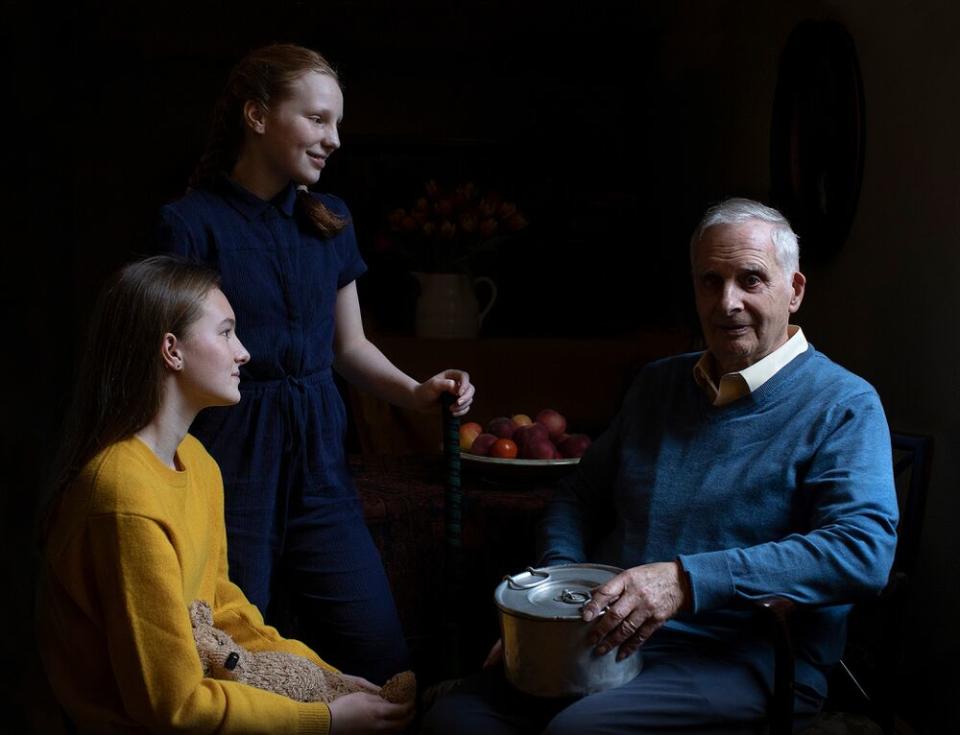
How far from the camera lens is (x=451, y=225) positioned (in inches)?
125

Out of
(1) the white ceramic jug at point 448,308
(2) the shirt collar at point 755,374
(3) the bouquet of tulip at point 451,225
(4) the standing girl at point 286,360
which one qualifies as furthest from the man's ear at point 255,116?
(1) the white ceramic jug at point 448,308

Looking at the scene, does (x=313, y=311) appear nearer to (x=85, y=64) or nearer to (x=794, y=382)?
(x=794, y=382)

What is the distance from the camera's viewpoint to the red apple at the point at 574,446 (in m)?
2.19

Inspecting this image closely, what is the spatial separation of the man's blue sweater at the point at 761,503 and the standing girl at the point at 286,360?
0.38 m

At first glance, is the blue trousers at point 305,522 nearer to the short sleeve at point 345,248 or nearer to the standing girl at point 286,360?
the standing girl at point 286,360

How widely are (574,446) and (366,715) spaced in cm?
87

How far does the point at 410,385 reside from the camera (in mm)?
1922

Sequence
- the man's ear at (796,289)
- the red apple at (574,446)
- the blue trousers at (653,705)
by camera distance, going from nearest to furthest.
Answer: the blue trousers at (653,705) < the man's ear at (796,289) < the red apple at (574,446)

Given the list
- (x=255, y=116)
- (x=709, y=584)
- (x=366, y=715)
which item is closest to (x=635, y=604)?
(x=709, y=584)

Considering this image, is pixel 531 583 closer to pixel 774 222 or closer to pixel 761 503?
pixel 761 503

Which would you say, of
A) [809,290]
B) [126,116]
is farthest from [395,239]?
[126,116]

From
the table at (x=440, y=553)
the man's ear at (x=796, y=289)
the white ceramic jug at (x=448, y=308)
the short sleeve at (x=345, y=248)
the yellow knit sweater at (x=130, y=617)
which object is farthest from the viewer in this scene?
the white ceramic jug at (x=448, y=308)

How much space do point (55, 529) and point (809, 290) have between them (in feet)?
7.40

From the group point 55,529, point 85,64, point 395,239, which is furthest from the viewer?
point 85,64
